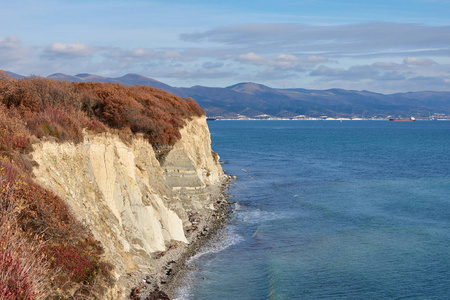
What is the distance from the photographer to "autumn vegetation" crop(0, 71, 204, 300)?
38.5ft

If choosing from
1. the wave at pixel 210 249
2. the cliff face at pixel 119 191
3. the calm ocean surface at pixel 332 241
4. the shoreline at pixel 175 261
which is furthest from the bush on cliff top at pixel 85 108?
the calm ocean surface at pixel 332 241

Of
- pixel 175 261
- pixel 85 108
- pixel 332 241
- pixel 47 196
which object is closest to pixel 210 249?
pixel 175 261

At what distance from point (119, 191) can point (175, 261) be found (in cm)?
655

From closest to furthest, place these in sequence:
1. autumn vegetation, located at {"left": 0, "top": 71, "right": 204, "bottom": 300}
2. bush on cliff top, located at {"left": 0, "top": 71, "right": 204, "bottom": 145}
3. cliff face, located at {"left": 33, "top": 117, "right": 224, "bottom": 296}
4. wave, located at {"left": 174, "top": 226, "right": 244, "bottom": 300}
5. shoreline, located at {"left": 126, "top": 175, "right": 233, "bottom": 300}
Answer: autumn vegetation, located at {"left": 0, "top": 71, "right": 204, "bottom": 300} → cliff face, located at {"left": 33, "top": 117, "right": 224, "bottom": 296} → shoreline, located at {"left": 126, "top": 175, "right": 233, "bottom": 300} → bush on cliff top, located at {"left": 0, "top": 71, "right": 204, "bottom": 145} → wave, located at {"left": 174, "top": 226, "right": 244, "bottom": 300}

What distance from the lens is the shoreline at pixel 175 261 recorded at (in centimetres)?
2519

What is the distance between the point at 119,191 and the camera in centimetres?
2917

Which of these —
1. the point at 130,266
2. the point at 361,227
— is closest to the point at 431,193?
the point at 361,227

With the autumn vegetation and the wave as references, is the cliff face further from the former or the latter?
the wave

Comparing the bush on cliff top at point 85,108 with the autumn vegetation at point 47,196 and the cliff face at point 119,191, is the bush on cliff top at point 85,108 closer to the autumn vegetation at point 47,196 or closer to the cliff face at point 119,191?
the autumn vegetation at point 47,196

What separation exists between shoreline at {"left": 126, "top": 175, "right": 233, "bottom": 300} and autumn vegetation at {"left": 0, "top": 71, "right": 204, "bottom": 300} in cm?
677

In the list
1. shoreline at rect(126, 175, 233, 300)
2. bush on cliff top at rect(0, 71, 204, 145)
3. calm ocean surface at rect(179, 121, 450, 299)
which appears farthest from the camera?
calm ocean surface at rect(179, 121, 450, 299)

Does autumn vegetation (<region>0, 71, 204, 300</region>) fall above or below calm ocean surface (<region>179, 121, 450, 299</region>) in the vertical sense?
above

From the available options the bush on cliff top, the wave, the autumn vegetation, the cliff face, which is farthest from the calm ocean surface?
the bush on cliff top

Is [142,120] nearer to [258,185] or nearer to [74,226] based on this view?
[74,226]
